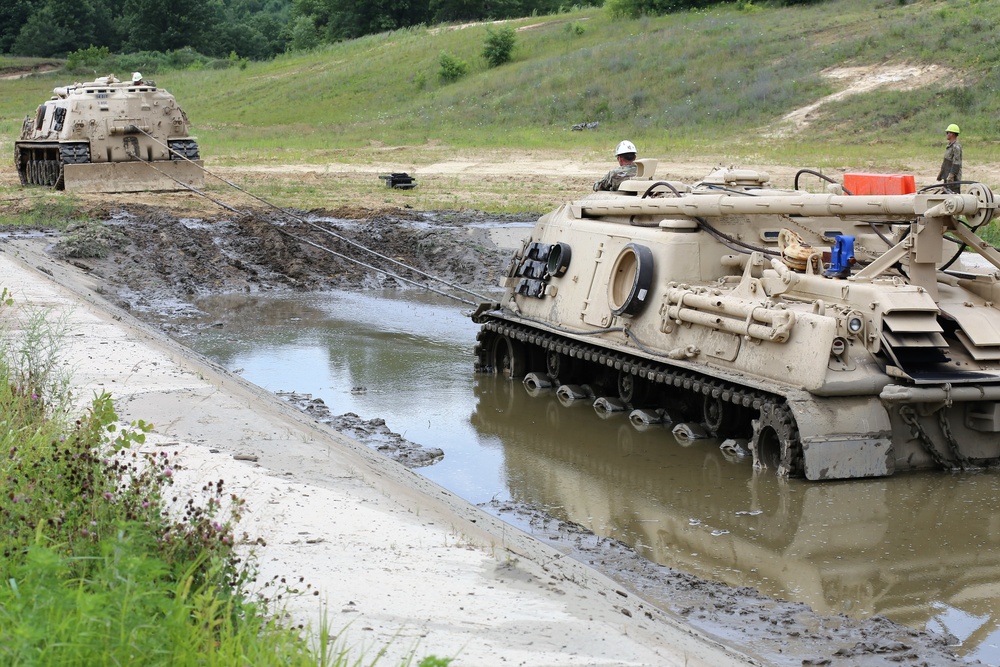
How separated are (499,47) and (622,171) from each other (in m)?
38.2

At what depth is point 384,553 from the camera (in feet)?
21.9

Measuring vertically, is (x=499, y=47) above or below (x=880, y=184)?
above

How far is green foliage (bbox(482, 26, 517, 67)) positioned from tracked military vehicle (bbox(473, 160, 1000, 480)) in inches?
1507

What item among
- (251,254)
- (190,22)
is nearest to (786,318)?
(251,254)

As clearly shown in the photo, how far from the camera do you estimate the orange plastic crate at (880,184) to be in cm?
1116

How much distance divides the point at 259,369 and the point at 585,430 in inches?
165

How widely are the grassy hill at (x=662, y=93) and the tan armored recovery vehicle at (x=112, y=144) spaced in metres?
5.87

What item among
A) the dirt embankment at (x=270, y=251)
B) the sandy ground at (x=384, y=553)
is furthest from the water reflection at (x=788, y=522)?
the dirt embankment at (x=270, y=251)

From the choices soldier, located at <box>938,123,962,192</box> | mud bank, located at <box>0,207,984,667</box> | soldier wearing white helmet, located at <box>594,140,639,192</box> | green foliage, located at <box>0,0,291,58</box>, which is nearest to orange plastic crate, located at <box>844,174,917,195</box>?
soldier wearing white helmet, located at <box>594,140,639,192</box>

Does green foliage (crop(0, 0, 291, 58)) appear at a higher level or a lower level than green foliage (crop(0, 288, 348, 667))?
higher

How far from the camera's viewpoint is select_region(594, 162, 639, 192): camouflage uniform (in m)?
13.9

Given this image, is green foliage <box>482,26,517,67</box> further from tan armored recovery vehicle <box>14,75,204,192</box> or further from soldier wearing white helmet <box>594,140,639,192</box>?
soldier wearing white helmet <box>594,140,639,192</box>

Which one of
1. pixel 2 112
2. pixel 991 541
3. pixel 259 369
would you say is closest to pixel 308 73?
pixel 2 112

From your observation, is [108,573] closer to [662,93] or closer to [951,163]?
[951,163]
